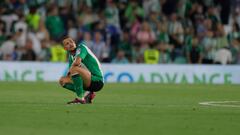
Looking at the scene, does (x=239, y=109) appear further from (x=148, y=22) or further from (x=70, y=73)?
(x=148, y=22)

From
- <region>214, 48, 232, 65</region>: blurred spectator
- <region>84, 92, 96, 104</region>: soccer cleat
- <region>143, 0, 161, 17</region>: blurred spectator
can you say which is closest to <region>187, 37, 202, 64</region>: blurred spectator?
<region>214, 48, 232, 65</region>: blurred spectator

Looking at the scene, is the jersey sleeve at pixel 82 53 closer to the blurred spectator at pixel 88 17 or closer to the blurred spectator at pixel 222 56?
the blurred spectator at pixel 88 17

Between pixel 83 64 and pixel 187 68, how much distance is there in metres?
14.1

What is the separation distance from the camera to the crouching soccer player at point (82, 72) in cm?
1608

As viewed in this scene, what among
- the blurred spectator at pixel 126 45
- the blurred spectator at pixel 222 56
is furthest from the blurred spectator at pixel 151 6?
the blurred spectator at pixel 222 56

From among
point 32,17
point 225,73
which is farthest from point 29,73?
point 225,73

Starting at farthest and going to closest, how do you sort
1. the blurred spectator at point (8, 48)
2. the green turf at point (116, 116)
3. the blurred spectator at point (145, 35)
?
the blurred spectator at point (145, 35)
the blurred spectator at point (8, 48)
the green turf at point (116, 116)

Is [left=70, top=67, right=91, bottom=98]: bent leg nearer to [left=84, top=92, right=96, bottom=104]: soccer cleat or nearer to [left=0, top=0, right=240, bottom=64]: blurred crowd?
[left=84, top=92, right=96, bottom=104]: soccer cleat

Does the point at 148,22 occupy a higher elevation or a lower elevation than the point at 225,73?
higher

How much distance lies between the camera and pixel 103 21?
31.2m

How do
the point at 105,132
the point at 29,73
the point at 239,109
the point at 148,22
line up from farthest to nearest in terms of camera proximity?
the point at 148,22 → the point at 29,73 → the point at 239,109 → the point at 105,132

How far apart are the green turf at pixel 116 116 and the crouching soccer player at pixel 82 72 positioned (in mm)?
376

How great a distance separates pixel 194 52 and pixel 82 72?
15.7m

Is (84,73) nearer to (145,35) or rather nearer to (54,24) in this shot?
(54,24)
